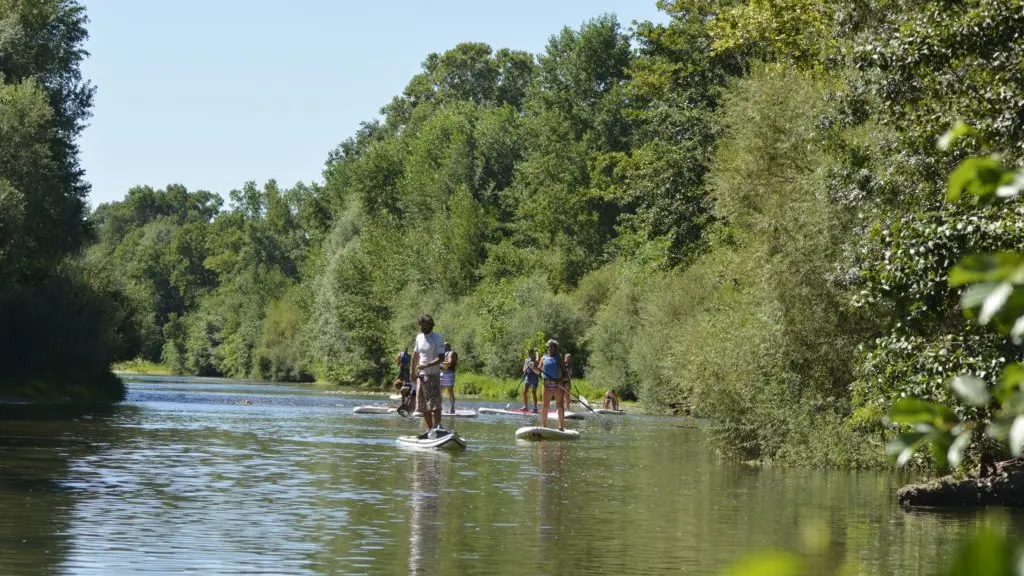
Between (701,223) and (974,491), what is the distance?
27.5 metres

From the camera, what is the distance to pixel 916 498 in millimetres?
17953

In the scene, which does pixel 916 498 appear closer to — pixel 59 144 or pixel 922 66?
pixel 922 66

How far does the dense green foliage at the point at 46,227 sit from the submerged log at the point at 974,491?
33459 mm

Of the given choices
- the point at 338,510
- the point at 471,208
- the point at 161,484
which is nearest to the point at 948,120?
the point at 338,510

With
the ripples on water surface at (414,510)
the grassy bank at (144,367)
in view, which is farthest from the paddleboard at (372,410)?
the grassy bank at (144,367)

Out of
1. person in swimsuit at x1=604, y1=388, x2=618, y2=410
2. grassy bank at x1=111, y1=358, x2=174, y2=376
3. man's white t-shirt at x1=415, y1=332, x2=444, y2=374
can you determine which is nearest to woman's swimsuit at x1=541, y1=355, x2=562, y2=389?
man's white t-shirt at x1=415, y1=332, x2=444, y2=374

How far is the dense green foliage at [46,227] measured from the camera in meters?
47.7

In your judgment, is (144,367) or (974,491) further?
(144,367)

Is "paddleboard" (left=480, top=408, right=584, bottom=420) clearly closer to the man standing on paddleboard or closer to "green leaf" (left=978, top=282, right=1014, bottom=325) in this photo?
the man standing on paddleboard

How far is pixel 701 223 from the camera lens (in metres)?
45.5

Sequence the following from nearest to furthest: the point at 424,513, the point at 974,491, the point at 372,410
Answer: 1. the point at 424,513
2. the point at 974,491
3. the point at 372,410

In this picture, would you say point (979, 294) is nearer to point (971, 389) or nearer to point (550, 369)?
point (971, 389)

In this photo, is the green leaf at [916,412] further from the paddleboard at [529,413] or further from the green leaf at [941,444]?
the paddleboard at [529,413]

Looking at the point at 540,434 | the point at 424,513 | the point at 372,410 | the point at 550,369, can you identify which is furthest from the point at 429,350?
the point at 372,410
